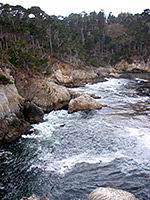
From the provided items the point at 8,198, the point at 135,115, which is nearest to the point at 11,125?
the point at 8,198

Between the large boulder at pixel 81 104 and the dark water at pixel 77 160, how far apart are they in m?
3.59

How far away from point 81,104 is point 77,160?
1093 centimetres

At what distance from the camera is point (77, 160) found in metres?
10.3

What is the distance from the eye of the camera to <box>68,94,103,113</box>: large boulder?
20250 mm

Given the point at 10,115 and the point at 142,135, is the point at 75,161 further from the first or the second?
the point at 10,115

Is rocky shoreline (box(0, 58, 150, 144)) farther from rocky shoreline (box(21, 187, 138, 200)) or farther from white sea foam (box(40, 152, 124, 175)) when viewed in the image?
rocky shoreline (box(21, 187, 138, 200))

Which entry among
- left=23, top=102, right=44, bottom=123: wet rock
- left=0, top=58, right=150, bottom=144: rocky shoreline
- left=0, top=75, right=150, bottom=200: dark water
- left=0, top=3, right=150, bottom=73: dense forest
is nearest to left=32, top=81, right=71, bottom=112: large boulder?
left=0, top=58, right=150, bottom=144: rocky shoreline

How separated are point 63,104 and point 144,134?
11.3m

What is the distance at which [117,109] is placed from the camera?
68.7ft

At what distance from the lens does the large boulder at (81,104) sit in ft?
66.4

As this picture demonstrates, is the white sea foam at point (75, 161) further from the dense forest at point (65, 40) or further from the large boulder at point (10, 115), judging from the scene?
the dense forest at point (65, 40)

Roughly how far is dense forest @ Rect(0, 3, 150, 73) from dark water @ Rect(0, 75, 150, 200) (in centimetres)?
1250

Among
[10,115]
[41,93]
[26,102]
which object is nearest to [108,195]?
[10,115]

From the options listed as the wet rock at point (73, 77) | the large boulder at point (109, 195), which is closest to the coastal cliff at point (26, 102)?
the large boulder at point (109, 195)
